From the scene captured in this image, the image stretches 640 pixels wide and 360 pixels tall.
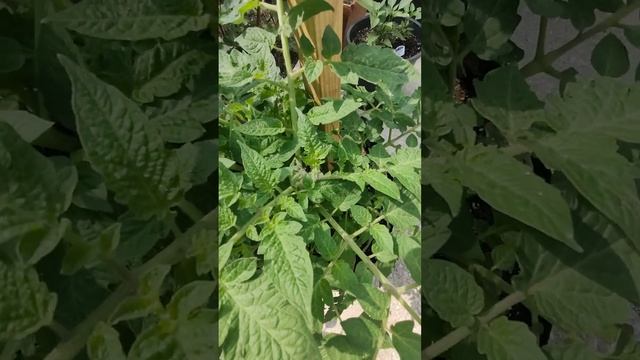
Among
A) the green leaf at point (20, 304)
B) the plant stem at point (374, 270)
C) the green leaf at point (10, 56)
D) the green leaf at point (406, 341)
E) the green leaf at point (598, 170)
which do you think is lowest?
the green leaf at point (406, 341)

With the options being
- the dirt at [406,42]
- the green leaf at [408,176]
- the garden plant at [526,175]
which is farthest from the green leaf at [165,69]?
the dirt at [406,42]

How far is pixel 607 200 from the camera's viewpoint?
214 millimetres

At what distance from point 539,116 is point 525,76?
0.03 m

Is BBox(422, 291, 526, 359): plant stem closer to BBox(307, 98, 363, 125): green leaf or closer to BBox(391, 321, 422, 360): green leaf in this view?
BBox(391, 321, 422, 360): green leaf

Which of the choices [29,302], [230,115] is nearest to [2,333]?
[29,302]

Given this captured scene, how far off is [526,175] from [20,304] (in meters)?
0.18

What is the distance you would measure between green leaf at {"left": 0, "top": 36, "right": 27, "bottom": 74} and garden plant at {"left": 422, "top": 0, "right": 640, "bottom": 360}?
15cm

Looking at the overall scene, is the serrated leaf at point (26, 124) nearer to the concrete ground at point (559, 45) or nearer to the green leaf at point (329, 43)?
→ the concrete ground at point (559, 45)

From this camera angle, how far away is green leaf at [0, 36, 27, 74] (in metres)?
0.18

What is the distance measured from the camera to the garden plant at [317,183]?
1.43 feet

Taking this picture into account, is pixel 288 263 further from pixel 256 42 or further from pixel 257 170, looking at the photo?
pixel 256 42

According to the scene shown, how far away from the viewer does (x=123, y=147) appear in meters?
0.17

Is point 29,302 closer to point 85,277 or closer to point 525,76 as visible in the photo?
point 85,277

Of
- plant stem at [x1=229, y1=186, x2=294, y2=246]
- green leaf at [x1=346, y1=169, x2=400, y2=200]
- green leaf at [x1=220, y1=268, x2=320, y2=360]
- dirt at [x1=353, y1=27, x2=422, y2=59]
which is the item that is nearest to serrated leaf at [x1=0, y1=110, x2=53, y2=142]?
green leaf at [x1=220, y1=268, x2=320, y2=360]
